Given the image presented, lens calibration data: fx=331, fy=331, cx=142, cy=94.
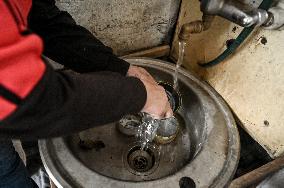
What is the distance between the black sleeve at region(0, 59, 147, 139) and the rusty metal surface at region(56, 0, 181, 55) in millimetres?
533

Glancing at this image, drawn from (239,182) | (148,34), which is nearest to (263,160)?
(239,182)

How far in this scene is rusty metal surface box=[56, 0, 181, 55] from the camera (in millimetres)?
1216

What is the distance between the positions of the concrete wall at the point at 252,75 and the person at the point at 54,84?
0.41 metres

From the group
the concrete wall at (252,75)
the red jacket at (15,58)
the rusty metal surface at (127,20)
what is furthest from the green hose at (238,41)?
the red jacket at (15,58)

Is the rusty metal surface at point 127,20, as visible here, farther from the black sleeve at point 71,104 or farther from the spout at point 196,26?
the black sleeve at point 71,104

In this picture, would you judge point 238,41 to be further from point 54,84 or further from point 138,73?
point 54,84

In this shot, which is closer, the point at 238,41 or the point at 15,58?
the point at 15,58

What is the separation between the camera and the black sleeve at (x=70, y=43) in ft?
3.05

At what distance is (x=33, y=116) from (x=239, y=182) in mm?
699

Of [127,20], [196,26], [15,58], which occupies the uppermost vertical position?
[15,58]

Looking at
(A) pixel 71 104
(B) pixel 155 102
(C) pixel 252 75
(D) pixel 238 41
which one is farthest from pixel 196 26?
(A) pixel 71 104

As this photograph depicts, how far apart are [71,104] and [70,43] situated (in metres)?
0.35

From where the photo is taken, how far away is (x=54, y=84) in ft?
2.03

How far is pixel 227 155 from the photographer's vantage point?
1046mm
